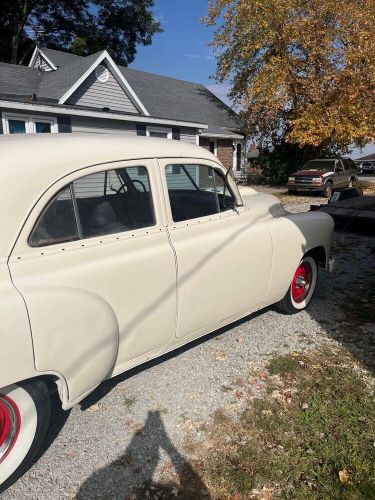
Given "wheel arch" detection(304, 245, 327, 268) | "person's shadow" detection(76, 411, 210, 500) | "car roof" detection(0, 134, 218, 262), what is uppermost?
"car roof" detection(0, 134, 218, 262)

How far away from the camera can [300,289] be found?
176 inches

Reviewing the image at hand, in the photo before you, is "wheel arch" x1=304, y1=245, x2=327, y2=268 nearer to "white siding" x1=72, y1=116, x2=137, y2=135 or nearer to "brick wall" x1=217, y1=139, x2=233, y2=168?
"white siding" x1=72, y1=116, x2=137, y2=135

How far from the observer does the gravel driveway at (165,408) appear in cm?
229

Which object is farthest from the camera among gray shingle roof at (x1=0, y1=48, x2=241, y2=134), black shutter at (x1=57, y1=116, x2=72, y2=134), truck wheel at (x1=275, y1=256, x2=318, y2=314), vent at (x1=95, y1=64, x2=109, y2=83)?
vent at (x1=95, y1=64, x2=109, y2=83)

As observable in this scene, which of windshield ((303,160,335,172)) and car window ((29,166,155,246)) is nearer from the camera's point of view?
car window ((29,166,155,246))

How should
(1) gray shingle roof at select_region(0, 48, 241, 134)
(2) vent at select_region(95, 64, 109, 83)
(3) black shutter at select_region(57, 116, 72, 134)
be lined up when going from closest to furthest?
(3) black shutter at select_region(57, 116, 72, 134)
(1) gray shingle roof at select_region(0, 48, 241, 134)
(2) vent at select_region(95, 64, 109, 83)

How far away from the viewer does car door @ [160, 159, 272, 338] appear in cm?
286

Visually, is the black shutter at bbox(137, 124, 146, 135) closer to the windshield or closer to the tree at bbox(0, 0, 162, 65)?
the windshield

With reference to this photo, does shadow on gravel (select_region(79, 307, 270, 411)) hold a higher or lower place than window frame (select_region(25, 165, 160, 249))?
lower

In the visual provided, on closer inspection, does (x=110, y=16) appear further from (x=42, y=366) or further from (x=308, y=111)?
(x=42, y=366)

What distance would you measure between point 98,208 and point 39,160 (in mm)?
486

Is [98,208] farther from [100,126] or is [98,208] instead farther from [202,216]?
[100,126]

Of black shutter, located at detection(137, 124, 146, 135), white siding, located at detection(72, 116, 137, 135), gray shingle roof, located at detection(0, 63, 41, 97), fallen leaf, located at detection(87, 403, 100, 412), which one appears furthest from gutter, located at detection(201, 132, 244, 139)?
fallen leaf, located at detection(87, 403, 100, 412)

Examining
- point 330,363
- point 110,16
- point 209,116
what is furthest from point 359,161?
point 330,363
